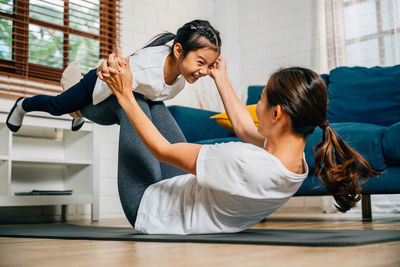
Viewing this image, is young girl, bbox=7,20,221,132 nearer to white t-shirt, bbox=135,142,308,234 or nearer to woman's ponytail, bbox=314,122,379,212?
white t-shirt, bbox=135,142,308,234

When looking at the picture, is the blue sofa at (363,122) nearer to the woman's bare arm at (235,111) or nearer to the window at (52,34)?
the woman's bare arm at (235,111)

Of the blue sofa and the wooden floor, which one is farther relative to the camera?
the blue sofa

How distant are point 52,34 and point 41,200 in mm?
1391

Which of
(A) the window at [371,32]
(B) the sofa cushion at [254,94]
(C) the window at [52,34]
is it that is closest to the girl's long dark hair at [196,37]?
(B) the sofa cushion at [254,94]

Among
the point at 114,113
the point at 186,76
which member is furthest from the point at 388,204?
the point at 114,113

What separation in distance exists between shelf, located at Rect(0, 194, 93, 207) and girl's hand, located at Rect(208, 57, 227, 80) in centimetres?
148

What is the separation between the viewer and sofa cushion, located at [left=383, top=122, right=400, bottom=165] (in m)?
2.11

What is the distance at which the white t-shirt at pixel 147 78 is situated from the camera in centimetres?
160

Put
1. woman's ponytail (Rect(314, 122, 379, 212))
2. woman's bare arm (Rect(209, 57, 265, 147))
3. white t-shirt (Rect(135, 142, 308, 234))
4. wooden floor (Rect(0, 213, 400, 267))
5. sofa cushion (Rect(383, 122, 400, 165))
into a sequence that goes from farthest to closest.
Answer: sofa cushion (Rect(383, 122, 400, 165))
woman's bare arm (Rect(209, 57, 265, 147))
woman's ponytail (Rect(314, 122, 379, 212))
white t-shirt (Rect(135, 142, 308, 234))
wooden floor (Rect(0, 213, 400, 267))

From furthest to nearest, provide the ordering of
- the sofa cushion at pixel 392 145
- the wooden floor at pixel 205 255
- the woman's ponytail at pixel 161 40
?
1. the sofa cushion at pixel 392 145
2. the woman's ponytail at pixel 161 40
3. the wooden floor at pixel 205 255

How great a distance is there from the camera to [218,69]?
178cm

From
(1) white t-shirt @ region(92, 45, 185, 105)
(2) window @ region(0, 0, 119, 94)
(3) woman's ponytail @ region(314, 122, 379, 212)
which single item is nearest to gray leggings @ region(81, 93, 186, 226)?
(1) white t-shirt @ region(92, 45, 185, 105)

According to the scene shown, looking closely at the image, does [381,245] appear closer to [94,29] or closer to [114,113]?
[114,113]

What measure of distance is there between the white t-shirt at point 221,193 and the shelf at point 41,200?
56.3 inches
